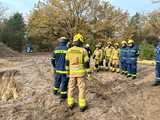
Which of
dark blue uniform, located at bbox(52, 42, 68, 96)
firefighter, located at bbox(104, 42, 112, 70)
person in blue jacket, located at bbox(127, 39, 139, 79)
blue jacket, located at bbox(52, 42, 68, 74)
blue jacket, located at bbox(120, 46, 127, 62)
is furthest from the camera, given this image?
firefighter, located at bbox(104, 42, 112, 70)

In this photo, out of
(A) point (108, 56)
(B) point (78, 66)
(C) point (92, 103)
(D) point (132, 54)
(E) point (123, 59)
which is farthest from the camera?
(A) point (108, 56)

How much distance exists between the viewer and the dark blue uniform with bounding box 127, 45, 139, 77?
21062mm

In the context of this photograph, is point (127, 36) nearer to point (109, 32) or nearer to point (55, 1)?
point (109, 32)

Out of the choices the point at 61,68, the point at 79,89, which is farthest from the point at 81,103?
the point at 61,68

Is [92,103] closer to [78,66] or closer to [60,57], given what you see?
[78,66]

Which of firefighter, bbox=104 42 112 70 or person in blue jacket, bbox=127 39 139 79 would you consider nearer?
person in blue jacket, bbox=127 39 139 79

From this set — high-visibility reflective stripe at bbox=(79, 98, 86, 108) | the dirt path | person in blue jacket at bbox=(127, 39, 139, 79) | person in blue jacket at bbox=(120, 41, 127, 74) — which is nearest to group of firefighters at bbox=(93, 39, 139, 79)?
person in blue jacket at bbox=(120, 41, 127, 74)

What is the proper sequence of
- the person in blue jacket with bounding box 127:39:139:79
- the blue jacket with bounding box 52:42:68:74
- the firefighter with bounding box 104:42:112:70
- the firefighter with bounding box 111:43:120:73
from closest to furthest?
1. the blue jacket with bounding box 52:42:68:74
2. the person in blue jacket with bounding box 127:39:139:79
3. the firefighter with bounding box 111:43:120:73
4. the firefighter with bounding box 104:42:112:70

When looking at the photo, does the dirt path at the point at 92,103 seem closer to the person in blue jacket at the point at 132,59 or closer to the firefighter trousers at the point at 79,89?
the firefighter trousers at the point at 79,89

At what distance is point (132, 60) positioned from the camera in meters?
21.2

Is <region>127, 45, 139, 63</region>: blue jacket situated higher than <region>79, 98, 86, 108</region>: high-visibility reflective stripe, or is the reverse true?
<region>127, 45, 139, 63</region>: blue jacket

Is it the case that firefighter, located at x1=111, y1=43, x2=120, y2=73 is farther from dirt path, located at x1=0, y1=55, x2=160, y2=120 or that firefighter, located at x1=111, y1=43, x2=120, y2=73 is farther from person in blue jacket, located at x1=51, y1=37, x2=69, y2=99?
person in blue jacket, located at x1=51, y1=37, x2=69, y2=99

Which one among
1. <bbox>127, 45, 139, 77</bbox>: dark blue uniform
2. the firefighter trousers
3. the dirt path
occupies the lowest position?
the dirt path

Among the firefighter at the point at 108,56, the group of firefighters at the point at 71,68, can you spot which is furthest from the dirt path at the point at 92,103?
the firefighter at the point at 108,56
